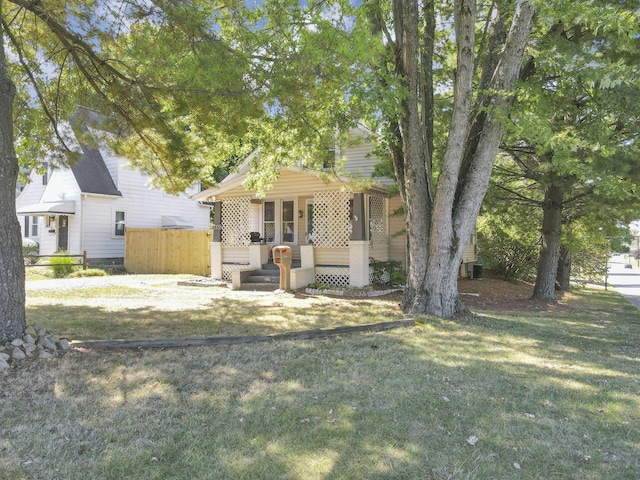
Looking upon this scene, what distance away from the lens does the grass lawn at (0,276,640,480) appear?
2.62 meters

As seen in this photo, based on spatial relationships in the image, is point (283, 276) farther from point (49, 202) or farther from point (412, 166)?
point (49, 202)

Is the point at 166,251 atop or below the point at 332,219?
below

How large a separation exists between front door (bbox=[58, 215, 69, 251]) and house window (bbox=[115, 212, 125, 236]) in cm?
199

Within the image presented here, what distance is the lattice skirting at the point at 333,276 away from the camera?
12.8 meters

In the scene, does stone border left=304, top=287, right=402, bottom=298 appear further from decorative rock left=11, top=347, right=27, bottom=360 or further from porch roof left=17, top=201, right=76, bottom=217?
porch roof left=17, top=201, right=76, bottom=217

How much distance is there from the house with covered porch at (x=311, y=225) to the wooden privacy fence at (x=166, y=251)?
11.8 ft

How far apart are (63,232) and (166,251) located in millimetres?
4771

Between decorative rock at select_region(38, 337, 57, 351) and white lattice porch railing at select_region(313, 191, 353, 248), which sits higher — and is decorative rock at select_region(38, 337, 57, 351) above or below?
below

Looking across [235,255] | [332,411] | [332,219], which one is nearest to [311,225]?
[332,219]

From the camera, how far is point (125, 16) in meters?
6.96

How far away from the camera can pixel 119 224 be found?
19.7 meters

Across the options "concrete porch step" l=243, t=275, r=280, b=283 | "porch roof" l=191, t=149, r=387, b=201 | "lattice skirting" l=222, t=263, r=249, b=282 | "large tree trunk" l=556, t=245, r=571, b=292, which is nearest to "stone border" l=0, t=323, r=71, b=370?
"porch roof" l=191, t=149, r=387, b=201

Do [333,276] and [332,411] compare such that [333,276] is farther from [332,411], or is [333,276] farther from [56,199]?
[56,199]

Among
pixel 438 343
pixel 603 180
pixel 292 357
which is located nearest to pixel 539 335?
pixel 438 343
